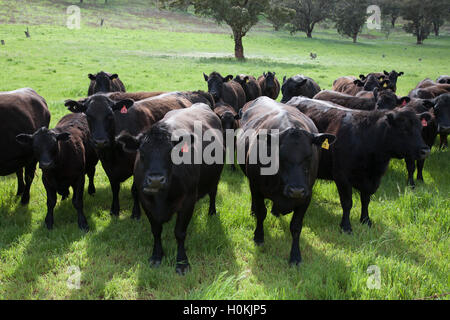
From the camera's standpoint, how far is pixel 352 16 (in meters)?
56.5

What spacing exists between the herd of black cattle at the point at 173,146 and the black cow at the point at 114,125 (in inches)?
0.6

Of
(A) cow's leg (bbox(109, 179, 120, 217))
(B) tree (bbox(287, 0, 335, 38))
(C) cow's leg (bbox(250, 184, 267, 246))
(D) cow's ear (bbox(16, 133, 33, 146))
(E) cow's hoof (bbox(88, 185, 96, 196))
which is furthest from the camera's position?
(B) tree (bbox(287, 0, 335, 38))

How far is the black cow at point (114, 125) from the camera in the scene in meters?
5.46

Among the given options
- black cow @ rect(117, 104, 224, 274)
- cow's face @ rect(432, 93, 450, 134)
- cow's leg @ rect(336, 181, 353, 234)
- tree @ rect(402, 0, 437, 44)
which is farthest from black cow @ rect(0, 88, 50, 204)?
tree @ rect(402, 0, 437, 44)

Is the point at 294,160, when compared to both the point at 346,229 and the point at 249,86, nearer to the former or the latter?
the point at 346,229

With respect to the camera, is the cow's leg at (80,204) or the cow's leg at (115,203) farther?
the cow's leg at (115,203)

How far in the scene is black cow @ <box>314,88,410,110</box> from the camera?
7660 mm

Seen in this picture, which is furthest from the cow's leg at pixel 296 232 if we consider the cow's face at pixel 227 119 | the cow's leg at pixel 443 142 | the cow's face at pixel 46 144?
the cow's leg at pixel 443 142

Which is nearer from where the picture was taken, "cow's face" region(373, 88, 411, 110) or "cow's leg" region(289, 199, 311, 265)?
"cow's leg" region(289, 199, 311, 265)

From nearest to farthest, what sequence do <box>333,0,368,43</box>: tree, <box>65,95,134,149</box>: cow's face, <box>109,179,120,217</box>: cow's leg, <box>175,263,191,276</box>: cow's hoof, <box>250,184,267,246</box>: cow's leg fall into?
<box>175,263,191,276</box>: cow's hoof → <box>250,184,267,246</box>: cow's leg → <box>65,95,134,149</box>: cow's face → <box>109,179,120,217</box>: cow's leg → <box>333,0,368,43</box>: tree

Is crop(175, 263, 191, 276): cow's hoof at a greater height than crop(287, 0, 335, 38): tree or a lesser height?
lesser

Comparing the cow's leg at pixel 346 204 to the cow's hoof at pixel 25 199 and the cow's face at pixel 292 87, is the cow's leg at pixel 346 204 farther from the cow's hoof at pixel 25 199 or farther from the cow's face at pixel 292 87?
the cow's face at pixel 292 87

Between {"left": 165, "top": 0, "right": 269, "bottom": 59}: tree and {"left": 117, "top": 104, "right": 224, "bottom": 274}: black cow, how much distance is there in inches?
1048

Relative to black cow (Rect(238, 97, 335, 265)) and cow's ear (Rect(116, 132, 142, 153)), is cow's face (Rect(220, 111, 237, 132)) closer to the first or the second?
black cow (Rect(238, 97, 335, 265))
